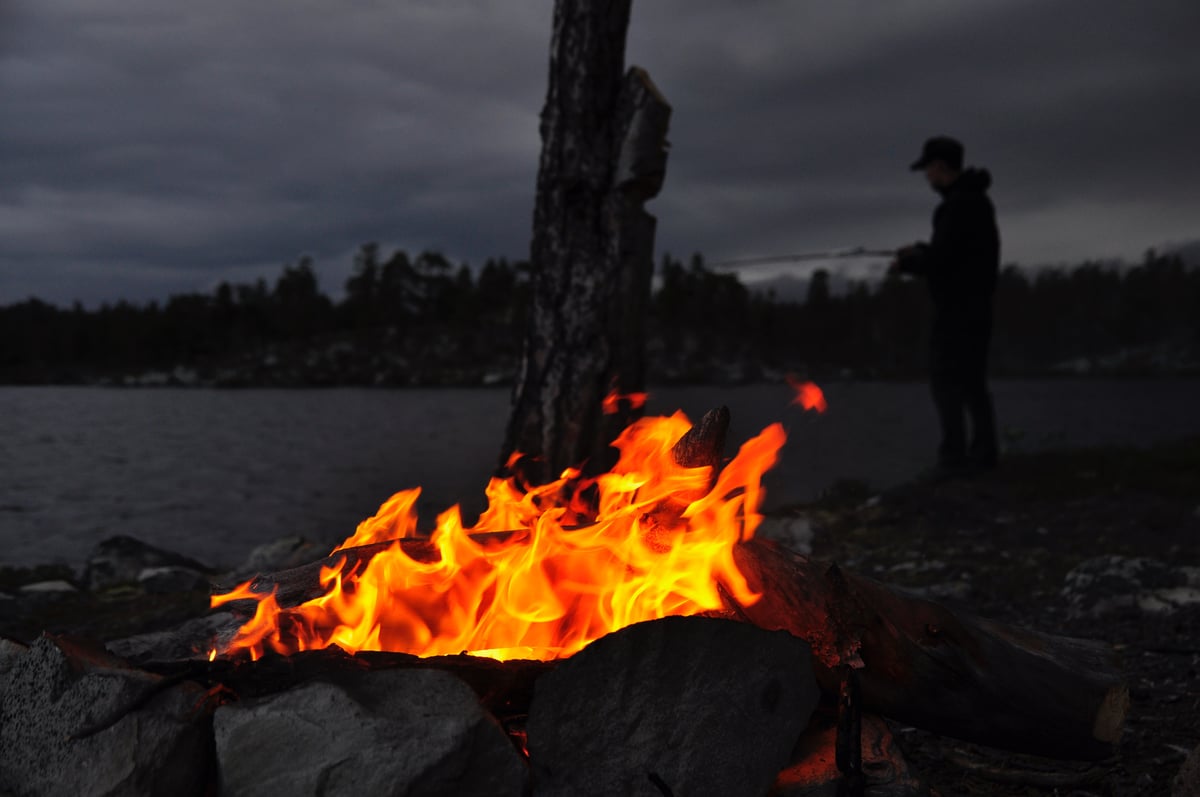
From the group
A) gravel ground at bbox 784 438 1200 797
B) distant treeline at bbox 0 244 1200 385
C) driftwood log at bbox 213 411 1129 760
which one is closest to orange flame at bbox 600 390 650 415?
gravel ground at bbox 784 438 1200 797

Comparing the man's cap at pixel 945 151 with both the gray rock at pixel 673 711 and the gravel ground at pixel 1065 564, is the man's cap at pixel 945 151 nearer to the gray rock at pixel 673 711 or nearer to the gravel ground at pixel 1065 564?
the gravel ground at pixel 1065 564

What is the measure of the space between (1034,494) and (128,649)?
8967 millimetres

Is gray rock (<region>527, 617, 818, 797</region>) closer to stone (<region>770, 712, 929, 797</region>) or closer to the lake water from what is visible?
stone (<region>770, 712, 929, 797</region>)

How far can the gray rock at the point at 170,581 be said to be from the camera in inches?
263

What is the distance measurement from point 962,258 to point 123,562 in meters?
9.55

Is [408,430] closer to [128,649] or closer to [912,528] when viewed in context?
[912,528]

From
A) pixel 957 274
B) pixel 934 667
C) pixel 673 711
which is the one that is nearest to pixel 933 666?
pixel 934 667

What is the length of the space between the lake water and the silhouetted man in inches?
93.2

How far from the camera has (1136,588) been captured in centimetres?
523

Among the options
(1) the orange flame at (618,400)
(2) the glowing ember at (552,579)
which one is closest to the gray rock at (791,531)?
(1) the orange flame at (618,400)

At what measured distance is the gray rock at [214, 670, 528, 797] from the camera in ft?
6.51

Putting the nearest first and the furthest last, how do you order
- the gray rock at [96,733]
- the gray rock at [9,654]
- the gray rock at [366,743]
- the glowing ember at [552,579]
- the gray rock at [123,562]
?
1. the gray rock at [366,743]
2. the gray rock at [96,733]
3. the gray rock at [9,654]
4. the glowing ember at [552,579]
5. the gray rock at [123,562]

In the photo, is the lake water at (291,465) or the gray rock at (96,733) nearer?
the gray rock at (96,733)

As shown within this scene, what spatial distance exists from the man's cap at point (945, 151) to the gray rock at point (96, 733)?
9.44m
